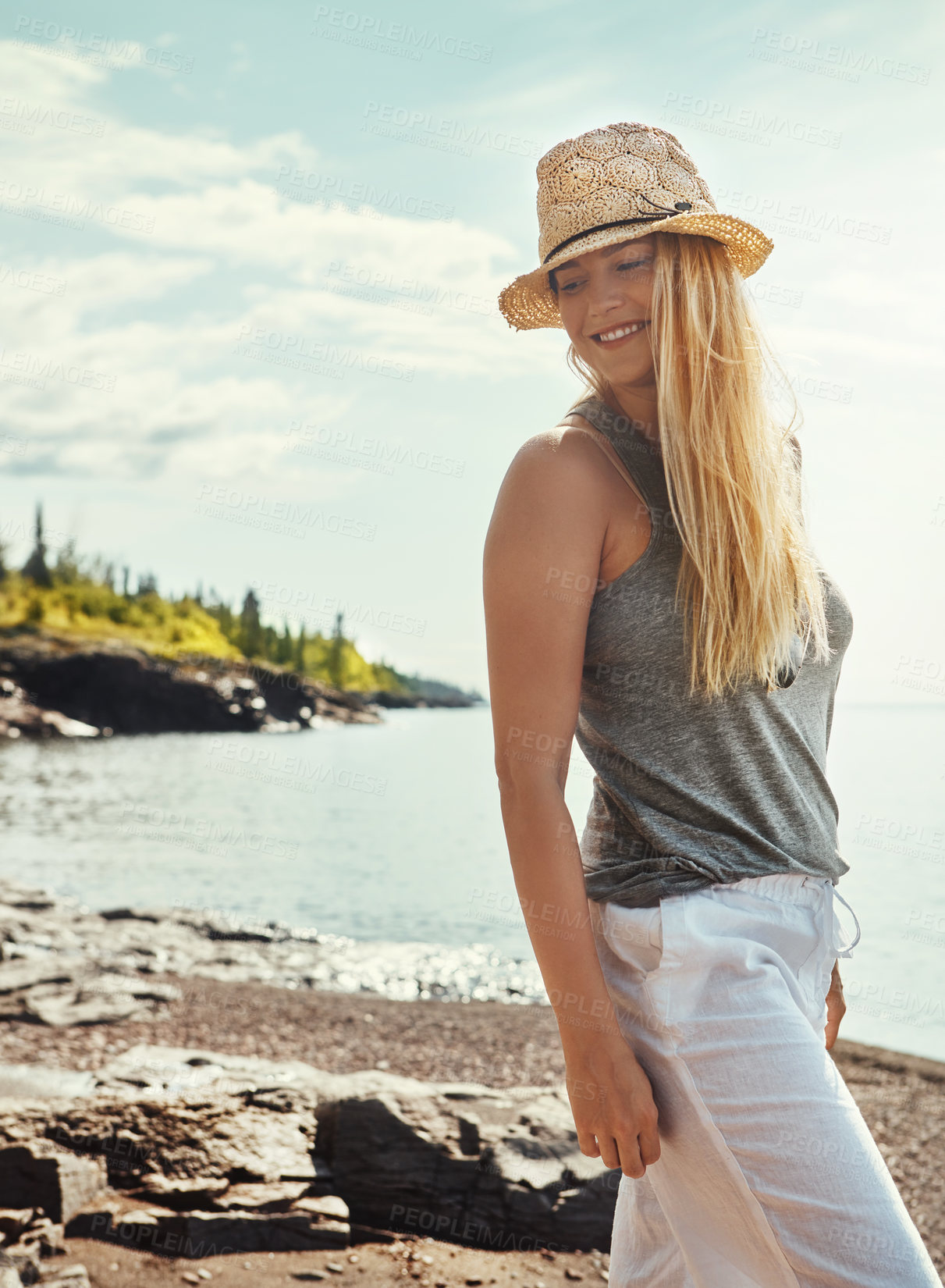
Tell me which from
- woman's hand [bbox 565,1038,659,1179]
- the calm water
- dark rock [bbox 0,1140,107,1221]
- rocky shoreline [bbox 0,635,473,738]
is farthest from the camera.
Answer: rocky shoreline [bbox 0,635,473,738]

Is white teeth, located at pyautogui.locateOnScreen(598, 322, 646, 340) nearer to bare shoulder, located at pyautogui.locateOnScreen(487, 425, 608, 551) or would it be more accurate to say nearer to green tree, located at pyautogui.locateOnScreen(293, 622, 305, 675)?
bare shoulder, located at pyautogui.locateOnScreen(487, 425, 608, 551)

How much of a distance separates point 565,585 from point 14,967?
6.93 meters

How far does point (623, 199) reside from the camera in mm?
1637

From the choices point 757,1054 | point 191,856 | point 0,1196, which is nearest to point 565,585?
point 757,1054

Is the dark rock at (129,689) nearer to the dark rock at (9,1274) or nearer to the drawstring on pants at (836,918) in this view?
the dark rock at (9,1274)

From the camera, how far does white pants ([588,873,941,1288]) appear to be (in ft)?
4.12

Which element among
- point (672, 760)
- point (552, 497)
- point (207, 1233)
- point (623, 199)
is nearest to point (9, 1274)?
point (207, 1233)

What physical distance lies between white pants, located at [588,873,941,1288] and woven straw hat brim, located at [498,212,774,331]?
993mm

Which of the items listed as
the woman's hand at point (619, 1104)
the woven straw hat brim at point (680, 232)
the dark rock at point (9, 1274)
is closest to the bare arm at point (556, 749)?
the woman's hand at point (619, 1104)

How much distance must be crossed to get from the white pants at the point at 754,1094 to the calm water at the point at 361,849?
396 mm

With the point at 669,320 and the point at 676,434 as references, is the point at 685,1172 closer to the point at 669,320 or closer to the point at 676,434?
the point at 676,434

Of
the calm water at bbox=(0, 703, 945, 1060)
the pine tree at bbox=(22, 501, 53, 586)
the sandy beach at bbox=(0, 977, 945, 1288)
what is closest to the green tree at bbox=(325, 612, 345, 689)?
the pine tree at bbox=(22, 501, 53, 586)

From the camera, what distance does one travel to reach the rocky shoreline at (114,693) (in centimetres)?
4225

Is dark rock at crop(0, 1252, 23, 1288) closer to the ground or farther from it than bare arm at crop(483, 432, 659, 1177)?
closer to the ground
